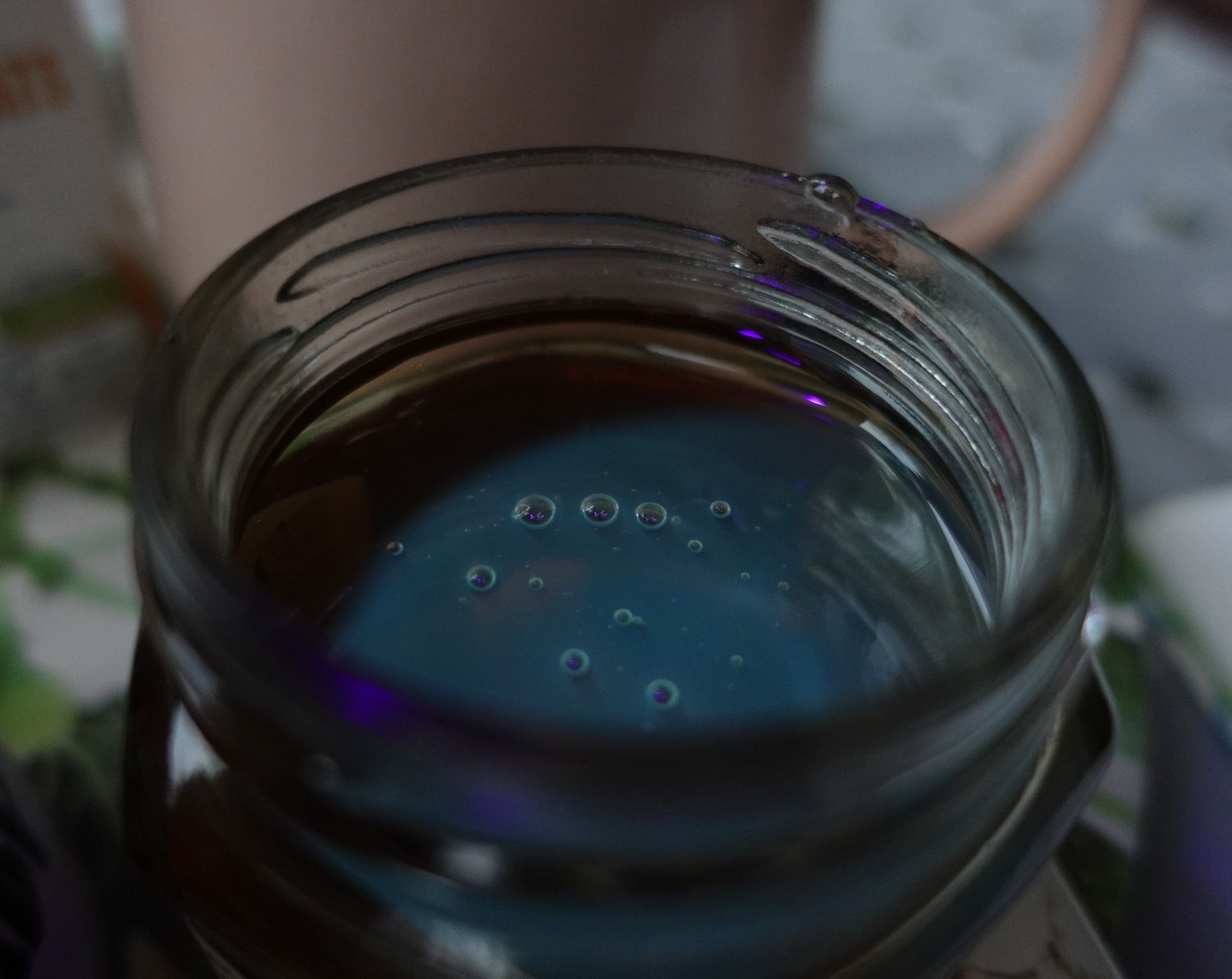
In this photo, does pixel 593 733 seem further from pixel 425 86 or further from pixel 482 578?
pixel 425 86

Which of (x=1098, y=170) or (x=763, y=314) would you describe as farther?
(x=1098, y=170)

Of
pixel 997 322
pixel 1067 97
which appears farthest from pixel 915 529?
pixel 1067 97

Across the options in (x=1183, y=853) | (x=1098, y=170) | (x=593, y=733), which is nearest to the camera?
(x=593, y=733)

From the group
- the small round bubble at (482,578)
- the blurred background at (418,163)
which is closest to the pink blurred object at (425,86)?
the blurred background at (418,163)

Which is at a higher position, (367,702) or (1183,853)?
(367,702)

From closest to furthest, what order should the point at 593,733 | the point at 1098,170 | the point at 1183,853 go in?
1. the point at 593,733
2. the point at 1183,853
3. the point at 1098,170

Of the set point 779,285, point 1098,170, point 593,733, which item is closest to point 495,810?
point 593,733

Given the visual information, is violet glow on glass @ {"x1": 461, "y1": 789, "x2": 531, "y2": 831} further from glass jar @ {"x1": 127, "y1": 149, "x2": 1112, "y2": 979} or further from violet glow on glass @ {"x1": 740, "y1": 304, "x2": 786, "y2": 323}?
violet glow on glass @ {"x1": 740, "y1": 304, "x2": 786, "y2": 323}

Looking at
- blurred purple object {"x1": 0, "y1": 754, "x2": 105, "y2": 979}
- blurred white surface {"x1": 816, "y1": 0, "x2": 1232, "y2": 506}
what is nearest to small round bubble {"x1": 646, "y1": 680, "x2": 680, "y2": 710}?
blurred purple object {"x1": 0, "y1": 754, "x2": 105, "y2": 979}
